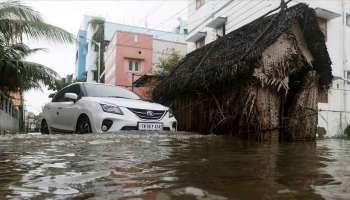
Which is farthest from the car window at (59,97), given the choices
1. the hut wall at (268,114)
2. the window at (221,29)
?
the window at (221,29)

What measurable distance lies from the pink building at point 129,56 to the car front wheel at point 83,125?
22.2 metres

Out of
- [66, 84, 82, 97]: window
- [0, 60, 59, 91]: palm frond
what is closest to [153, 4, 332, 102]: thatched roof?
[66, 84, 82, 97]: window

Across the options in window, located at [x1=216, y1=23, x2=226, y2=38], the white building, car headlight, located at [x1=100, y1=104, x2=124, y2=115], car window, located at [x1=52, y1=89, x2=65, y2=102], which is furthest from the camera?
window, located at [x1=216, y1=23, x2=226, y2=38]

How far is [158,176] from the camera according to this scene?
3566 millimetres

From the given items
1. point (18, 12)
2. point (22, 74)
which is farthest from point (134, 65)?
point (18, 12)

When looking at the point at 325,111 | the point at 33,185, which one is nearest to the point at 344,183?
the point at 33,185

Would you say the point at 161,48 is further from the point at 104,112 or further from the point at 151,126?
the point at 104,112

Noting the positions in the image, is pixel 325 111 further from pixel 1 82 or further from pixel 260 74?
pixel 1 82

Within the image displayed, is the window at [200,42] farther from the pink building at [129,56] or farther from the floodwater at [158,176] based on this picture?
the floodwater at [158,176]

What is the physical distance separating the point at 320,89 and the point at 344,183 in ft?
24.7

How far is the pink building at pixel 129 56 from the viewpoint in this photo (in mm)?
31672

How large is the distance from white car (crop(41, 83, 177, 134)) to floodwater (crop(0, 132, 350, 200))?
2598 mm

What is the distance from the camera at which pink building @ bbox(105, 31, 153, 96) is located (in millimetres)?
31672

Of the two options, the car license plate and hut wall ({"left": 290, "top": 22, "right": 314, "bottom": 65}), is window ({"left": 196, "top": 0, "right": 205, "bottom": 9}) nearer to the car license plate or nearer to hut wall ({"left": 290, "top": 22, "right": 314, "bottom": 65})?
hut wall ({"left": 290, "top": 22, "right": 314, "bottom": 65})
